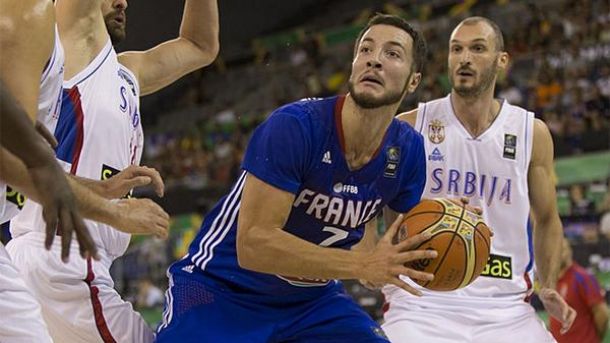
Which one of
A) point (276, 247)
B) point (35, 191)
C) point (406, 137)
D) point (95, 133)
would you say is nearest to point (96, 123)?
point (95, 133)

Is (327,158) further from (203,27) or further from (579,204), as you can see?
(579,204)

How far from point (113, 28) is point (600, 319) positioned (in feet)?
15.3

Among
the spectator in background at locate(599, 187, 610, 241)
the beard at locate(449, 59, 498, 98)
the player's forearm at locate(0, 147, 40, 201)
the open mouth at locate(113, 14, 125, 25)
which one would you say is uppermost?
the open mouth at locate(113, 14, 125, 25)

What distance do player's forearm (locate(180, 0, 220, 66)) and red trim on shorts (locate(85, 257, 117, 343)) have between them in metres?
1.74

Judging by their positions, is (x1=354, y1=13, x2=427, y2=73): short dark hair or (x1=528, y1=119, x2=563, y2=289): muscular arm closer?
(x1=354, y1=13, x2=427, y2=73): short dark hair

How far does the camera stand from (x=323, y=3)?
2436 centimetres

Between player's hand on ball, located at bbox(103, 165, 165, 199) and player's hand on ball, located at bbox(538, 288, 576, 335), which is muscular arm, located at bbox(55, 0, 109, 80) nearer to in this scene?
player's hand on ball, located at bbox(103, 165, 165, 199)

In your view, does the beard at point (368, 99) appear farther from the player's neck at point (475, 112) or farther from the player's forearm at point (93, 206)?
the player's neck at point (475, 112)

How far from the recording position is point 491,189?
5945 millimetres

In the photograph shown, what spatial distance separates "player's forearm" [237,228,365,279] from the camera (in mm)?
4008

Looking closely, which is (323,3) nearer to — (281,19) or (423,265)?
(281,19)

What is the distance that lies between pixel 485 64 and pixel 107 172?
8.49 ft

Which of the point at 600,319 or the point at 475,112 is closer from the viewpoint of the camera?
the point at 475,112

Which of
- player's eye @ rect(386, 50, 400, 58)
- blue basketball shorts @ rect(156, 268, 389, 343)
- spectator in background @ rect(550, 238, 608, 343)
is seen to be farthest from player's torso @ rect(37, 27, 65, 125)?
spectator in background @ rect(550, 238, 608, 343)
